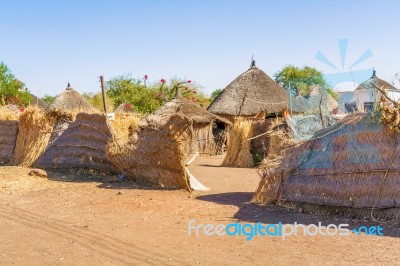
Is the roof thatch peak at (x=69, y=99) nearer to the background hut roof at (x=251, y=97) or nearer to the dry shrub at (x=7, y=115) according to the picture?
the background hut roof at (x=251, y=97)

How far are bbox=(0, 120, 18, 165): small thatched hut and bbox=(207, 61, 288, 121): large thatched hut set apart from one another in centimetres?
1177

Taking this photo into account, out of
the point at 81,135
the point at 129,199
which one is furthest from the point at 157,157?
the point at 81,135

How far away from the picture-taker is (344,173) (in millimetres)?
6641

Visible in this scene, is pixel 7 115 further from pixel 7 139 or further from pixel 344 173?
pixel 344 173

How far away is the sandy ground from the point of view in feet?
15.2

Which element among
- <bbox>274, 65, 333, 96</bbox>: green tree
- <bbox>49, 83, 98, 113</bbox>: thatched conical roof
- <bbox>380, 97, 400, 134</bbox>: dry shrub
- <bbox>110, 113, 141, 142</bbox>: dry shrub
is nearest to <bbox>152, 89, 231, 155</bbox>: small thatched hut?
<bbox>110, 113, 141, 142</bbox>: dry shrub

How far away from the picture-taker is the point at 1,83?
25.2 meters

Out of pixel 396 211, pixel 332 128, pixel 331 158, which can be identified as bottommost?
pixel 396 211

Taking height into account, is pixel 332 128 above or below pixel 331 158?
above

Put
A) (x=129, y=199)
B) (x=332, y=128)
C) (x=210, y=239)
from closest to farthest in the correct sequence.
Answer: (x=210, y=239) → (x=332, y=128) → (x=129, y=199)

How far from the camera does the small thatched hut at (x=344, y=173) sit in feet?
20.5

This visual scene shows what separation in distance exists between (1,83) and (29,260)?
22975 mm

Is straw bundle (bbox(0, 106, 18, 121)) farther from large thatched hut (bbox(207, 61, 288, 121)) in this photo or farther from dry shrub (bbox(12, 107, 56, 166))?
large thatched hut (bbox(207, 61, 288, 121))

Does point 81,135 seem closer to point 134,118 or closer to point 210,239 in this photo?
point 134,118
